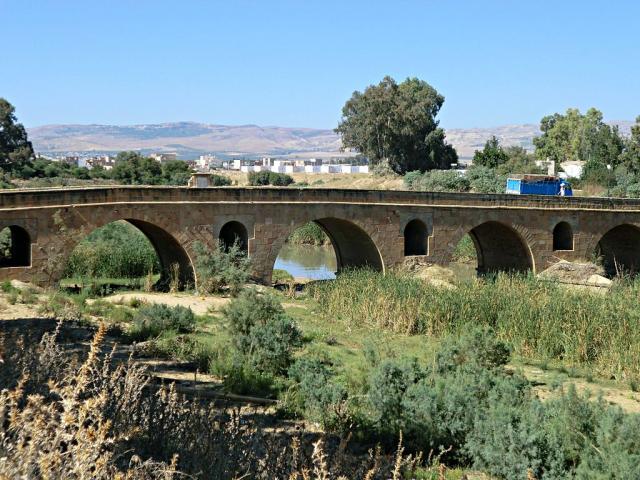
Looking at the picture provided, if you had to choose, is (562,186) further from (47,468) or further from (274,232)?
(47,468)

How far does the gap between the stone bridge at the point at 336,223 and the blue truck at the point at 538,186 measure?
5.78 meters

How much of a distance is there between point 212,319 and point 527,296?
26.4 feet

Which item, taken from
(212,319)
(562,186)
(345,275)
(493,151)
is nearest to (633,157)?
(493,151)

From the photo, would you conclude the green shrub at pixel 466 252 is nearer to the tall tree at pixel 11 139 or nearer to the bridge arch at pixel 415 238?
the bridge arch at pixel 415 238

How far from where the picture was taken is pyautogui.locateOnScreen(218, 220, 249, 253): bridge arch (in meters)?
26.4

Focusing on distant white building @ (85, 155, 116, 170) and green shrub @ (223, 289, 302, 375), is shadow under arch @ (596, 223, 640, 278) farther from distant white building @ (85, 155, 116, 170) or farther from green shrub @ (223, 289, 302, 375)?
distant white building @ (85, 155, 116, 170)

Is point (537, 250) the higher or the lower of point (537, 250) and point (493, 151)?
the lower

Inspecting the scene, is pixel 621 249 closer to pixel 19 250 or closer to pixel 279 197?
pixel 279 197

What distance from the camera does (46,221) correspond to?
21.8 m

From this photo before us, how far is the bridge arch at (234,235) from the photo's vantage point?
2636 centimetres


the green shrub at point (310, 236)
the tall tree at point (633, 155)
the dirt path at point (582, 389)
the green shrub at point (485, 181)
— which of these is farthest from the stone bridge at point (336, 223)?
the tall tree at point (633, 155)

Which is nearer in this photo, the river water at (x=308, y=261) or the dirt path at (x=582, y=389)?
the dirt path at (x=582, y=389)

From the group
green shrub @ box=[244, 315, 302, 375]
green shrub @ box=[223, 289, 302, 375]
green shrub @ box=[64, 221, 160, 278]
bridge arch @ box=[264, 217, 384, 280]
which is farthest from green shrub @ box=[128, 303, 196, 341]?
bridge arch @ box=[264, 217, 384, 280]

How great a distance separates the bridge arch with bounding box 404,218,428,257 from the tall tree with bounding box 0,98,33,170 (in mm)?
41440
